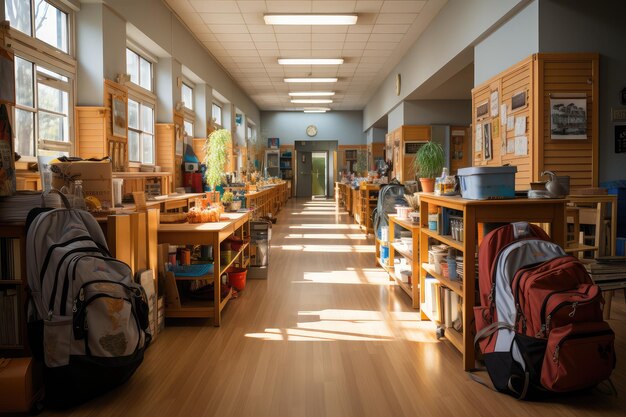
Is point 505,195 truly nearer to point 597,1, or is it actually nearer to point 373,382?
point 373,382

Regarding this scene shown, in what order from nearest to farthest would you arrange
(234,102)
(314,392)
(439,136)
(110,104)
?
(314,392)
(110,104)
(439,136)
(234,102)

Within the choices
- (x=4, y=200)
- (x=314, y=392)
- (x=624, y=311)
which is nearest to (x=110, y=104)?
(x=4, y=200)

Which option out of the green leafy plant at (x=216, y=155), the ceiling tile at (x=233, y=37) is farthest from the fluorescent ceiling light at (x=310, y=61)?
the green leafy plant at (x=216, y=155)

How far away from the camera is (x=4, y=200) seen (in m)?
3.14

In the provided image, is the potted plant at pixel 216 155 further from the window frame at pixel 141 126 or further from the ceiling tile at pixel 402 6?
the ceiling tile at pixel 402 6

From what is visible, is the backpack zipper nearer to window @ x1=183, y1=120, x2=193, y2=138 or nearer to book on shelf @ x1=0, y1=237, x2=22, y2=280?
book on shelf @ x1=0, y1=237, x2=22, y2=280

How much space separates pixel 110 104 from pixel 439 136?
8.59 meters

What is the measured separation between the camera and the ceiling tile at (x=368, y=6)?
26.3 feet

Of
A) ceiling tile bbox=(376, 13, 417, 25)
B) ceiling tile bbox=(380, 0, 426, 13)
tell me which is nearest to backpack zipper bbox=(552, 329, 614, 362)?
ceiling tile bbox=(380, 0, 426, 13)

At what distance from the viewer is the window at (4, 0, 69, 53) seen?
4.83 metres

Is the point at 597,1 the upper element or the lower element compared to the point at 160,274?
upper

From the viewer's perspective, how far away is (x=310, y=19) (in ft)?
27.9

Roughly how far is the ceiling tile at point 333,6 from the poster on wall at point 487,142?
2.91 meters

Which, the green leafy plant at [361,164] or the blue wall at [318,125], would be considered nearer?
the green leafy plant at [361,164]
